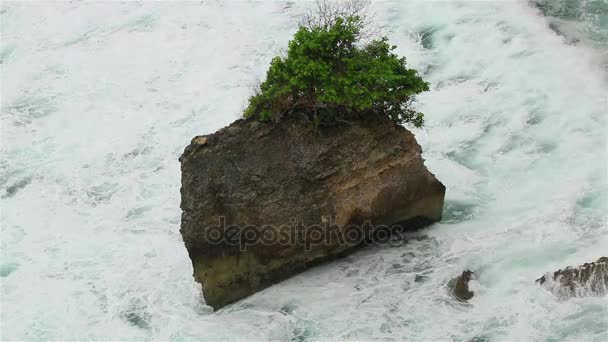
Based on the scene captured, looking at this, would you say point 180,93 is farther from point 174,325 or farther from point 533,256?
point 533,256

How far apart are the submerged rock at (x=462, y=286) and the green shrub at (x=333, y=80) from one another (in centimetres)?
275

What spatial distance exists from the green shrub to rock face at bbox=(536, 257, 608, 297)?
11.1ft

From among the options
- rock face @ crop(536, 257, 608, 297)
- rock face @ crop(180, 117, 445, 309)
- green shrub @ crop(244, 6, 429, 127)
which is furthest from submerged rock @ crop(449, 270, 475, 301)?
green shrub @ crop(244, 6, 429, 127)

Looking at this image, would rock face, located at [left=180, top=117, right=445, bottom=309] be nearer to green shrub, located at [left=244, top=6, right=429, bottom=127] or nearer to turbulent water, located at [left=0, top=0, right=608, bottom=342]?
green shrub, located at [left=244, top=6, right=429, bottom=127]

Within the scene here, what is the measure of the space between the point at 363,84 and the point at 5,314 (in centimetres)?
674

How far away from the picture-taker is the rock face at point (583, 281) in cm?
1132

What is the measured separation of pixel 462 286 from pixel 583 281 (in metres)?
1.67

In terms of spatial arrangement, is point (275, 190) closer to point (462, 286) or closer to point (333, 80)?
point (333, 80)

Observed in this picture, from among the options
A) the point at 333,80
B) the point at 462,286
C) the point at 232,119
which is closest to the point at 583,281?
the point at 462,286

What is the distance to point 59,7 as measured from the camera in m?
23.0

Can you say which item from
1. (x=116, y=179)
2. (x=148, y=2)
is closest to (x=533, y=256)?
(x=116, y=179)

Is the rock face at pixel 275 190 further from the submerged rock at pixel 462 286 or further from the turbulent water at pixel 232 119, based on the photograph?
the submerged rock at pixel 462 286

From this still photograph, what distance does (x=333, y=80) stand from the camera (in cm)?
1193

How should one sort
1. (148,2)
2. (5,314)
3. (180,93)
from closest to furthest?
1. (5,314)
2. (180,93)
3. (148,2)
